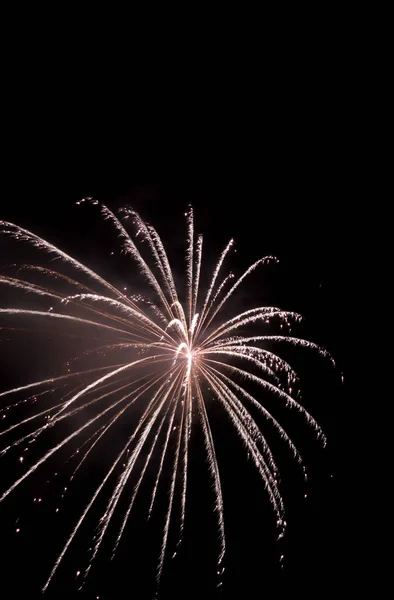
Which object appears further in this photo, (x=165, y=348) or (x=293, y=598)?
(x=293, y=598)

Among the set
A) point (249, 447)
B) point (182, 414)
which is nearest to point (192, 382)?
point (182, 414)

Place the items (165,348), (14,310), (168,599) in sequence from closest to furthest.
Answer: (14,310), (165,348), (168,599)

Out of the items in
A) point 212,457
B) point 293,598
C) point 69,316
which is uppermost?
point 69,316

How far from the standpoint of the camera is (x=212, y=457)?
12164 millimetres

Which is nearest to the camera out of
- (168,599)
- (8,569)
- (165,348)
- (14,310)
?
(14,310)

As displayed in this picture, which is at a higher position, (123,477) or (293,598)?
(123,477)

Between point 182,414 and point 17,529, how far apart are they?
22.2 meters

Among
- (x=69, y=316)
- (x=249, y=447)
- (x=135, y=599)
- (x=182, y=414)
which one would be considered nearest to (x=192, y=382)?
(x=182, y=414)

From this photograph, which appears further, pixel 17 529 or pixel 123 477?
pixel 17 529

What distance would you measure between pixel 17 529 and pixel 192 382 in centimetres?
2291

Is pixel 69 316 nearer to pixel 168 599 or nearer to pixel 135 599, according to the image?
pixel 168 599

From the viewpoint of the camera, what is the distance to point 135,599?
92.4 ft

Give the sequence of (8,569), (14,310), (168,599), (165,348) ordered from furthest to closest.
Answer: (168,599) < (8,569) < (165,348) < (14,310)

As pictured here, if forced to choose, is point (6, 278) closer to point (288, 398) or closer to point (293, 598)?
point (288, 398)
